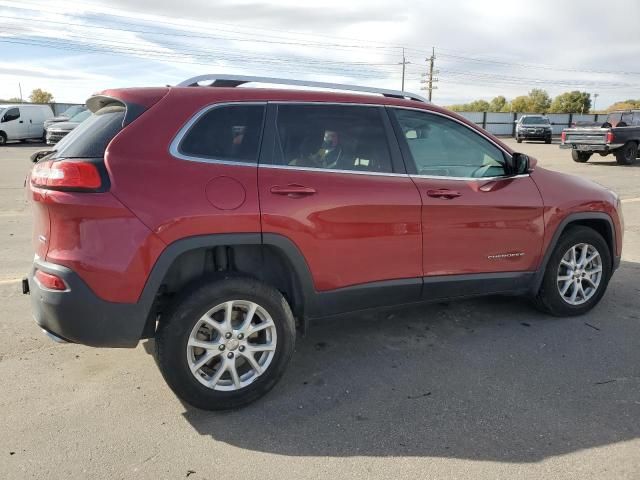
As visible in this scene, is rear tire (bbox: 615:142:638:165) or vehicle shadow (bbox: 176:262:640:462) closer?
vehicle shadow (bbox: 176:262:640:462)

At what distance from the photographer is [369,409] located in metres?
3.15

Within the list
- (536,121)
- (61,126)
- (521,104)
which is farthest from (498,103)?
(61,126)

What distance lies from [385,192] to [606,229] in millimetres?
2356

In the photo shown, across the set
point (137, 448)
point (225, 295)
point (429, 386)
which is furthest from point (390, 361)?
point (137, 448)

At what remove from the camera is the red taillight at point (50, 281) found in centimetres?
286

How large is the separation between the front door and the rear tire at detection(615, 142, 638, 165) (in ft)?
53.2

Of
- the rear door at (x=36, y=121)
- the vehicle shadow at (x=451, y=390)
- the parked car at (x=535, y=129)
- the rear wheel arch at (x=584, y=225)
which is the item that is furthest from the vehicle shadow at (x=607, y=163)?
the rear door at (x=36, y=121)

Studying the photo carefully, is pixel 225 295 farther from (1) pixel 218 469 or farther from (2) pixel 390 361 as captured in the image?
(2) pixel 390 361

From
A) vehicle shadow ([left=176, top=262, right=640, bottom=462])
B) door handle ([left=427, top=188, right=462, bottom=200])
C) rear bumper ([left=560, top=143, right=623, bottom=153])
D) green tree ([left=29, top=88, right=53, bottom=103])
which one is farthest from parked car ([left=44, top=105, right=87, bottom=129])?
green tree ([left=29, top=88, right=53, bottom=103])

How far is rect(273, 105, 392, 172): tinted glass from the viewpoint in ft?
11.0

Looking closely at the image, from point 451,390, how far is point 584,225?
2.16m

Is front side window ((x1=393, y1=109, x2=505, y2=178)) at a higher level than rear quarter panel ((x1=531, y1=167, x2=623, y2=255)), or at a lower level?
higher

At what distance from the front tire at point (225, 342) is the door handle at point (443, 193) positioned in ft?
4.13

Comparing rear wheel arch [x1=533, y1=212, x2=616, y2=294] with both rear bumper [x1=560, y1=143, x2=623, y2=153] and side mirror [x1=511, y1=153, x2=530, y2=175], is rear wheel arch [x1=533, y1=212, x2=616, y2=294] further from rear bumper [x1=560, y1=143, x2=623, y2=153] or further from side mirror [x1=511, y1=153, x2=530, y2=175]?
rear bumper [x1=560, y1=143, x2=623, y2=153]
